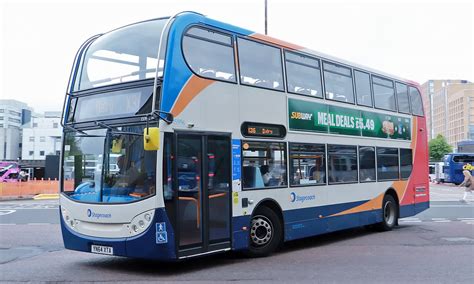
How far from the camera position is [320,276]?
8.00m

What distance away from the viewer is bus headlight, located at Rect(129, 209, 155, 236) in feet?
25.5

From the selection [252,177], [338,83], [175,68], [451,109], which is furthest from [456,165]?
[451,109]

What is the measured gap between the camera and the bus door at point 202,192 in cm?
816

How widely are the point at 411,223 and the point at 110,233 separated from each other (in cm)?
1153

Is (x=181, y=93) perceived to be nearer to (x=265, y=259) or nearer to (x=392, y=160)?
(x=265, y=259)

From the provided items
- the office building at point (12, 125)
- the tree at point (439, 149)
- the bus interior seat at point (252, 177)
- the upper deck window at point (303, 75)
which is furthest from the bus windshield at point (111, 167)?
the tree at point (439, 149)

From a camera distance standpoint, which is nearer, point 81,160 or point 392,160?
point 81,160

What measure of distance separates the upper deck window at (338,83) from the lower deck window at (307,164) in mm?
A: 1424

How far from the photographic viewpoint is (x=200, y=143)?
8625mm

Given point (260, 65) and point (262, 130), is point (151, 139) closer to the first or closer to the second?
point (262, 130)

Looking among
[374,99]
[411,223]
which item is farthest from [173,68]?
[411,223]

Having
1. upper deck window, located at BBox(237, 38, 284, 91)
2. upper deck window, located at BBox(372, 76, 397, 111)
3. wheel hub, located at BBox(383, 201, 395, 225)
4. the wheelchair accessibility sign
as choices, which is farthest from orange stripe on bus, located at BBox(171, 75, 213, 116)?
wheel hub, located at BBox(383, 201, 395, 225)

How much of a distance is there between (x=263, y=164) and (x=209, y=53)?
2488mm

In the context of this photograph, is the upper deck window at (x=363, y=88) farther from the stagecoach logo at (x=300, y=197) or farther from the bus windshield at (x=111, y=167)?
the bus windshield at (x=111, y=167)
